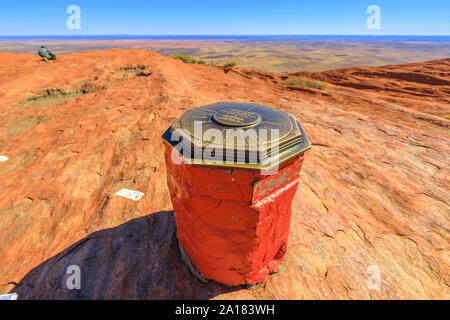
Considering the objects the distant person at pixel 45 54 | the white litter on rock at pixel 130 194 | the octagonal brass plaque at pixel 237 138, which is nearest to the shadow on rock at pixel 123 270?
the white litter on rock at pixel 130 194

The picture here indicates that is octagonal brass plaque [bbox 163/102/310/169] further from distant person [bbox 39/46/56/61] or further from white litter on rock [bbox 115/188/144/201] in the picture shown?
distant person [bbox 39/46/56/61]

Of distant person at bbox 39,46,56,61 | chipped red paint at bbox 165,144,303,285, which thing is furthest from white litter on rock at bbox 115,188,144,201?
distant person at bbox 39,46,56,61

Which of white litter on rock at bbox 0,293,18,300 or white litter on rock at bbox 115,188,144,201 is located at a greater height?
white litter on rock at bbox 115,188,144,201

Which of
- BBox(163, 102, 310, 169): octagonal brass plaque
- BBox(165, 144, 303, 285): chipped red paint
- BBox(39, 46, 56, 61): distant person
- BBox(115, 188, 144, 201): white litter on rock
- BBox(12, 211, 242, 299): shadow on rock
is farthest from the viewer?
BBox(39, 46, 56, 61): distant person

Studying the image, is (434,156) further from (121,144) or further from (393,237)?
(121,144)

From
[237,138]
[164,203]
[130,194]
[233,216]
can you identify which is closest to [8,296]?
[130,194]

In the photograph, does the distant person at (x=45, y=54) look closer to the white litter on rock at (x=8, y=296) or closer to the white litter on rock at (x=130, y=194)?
the white litter on rock at (x=130, y=194)

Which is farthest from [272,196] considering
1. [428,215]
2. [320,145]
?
[320,145]

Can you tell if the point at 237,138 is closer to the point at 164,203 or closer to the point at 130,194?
the point at 164,203
